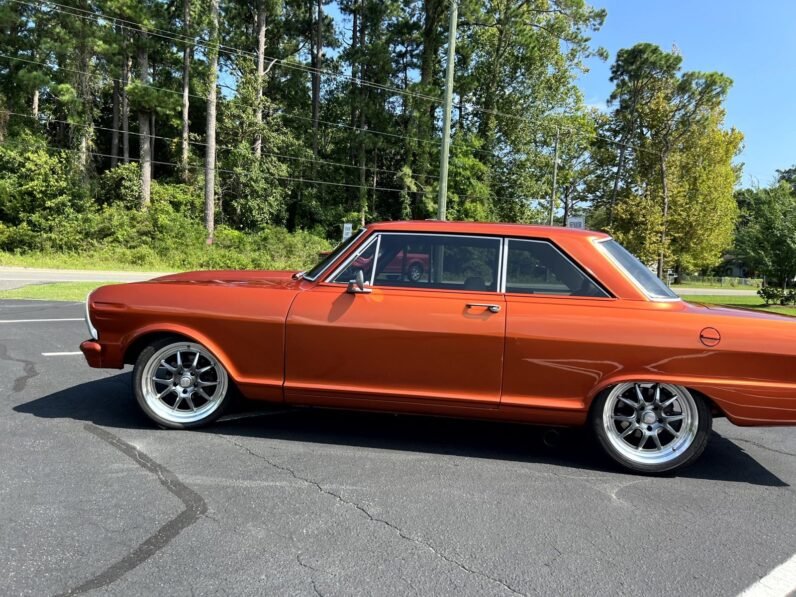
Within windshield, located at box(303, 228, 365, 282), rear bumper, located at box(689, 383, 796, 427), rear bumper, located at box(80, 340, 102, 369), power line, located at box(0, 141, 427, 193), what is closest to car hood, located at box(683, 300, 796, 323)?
rear bumper, located at box(689, 383, 796, 427)

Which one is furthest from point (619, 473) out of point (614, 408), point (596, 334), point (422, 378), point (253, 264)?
point (253, 264)

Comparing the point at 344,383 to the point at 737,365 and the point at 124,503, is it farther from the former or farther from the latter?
the point at 737,365

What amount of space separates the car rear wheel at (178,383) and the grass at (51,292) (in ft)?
32.9

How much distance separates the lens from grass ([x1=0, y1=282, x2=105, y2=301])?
Result: 12431 mm

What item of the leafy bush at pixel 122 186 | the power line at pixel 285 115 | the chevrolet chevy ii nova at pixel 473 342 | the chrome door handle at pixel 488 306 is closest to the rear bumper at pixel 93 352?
the chevrolet chevy ii nova at pixel 473 342

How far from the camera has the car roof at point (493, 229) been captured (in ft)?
12.5

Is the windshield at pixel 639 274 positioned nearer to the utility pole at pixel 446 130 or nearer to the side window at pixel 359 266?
the side window at pixel 359 266

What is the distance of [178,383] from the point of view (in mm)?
4039

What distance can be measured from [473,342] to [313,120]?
35143 mm

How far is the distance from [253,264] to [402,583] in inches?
1028

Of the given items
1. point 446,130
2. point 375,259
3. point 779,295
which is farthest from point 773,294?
point 375,259

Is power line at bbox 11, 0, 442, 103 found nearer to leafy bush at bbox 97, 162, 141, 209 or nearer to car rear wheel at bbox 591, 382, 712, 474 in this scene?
leafy bush at bbox 97, 162, 141, 209

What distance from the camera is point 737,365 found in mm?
3359

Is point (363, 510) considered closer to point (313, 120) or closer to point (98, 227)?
point (98, 227)
